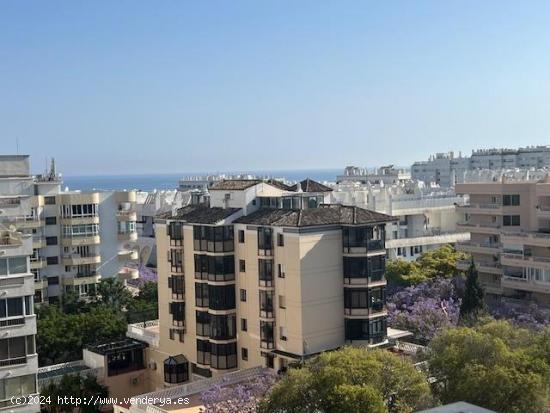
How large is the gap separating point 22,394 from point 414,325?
90.0 feet

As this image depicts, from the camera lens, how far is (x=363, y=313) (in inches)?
1604

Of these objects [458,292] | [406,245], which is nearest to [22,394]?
[458,292]

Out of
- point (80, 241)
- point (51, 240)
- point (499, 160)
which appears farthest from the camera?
point (499, 160)

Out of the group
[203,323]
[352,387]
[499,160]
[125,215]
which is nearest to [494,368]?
[352,387]

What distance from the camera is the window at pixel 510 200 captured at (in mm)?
58969

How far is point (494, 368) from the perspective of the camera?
29672mm

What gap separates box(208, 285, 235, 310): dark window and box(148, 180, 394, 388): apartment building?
2.2 inches

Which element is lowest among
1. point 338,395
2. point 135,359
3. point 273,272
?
point 135,359

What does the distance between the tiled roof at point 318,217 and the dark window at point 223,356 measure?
715cm

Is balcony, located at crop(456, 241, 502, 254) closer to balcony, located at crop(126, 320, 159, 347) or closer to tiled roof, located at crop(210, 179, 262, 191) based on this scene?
tiled roof, located at crop(210, 179, 262, 191)

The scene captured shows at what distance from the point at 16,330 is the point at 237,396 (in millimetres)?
11177

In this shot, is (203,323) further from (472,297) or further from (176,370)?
(472,297)

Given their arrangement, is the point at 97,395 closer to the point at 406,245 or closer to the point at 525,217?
the point at 525,217

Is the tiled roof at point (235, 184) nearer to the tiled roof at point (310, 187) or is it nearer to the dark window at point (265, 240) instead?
the tiled roof at point (310, 187)
